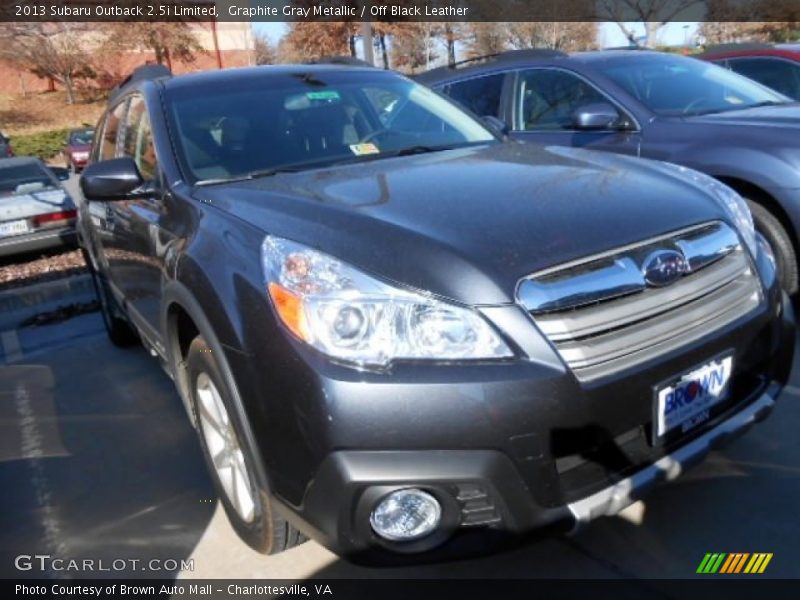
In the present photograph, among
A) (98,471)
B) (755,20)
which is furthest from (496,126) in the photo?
(755,20)

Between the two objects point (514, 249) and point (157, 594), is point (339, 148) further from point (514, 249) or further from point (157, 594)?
point (157, 594)

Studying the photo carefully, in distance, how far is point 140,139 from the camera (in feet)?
11.5

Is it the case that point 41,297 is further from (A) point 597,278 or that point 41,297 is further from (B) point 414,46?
(B) point 414,46

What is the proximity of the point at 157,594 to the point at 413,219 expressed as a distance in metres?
1.56

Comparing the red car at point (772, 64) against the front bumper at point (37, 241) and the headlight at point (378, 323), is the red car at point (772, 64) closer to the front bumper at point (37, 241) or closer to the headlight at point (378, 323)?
the headlight at point (378, 323)

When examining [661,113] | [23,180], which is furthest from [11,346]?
[661,113]

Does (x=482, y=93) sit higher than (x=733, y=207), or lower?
higher

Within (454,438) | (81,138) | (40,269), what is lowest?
(81,138)

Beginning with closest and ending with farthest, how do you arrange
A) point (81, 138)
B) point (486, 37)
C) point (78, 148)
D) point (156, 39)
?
point (78, 148), point (81, 138), point (486, 37), point (156, 39)

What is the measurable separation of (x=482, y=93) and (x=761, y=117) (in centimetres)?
208

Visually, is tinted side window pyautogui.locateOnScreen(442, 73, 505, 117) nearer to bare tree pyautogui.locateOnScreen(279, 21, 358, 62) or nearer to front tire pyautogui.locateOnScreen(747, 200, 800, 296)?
front tire pyautogui.locateOnScreen(747, 200, 800, 296)

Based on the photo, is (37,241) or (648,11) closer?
(37,241)

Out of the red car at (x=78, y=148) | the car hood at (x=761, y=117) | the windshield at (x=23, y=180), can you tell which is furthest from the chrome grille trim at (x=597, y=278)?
the red car at (x=78, y=148)

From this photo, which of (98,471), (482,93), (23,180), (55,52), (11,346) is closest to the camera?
(98,471)
